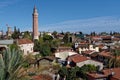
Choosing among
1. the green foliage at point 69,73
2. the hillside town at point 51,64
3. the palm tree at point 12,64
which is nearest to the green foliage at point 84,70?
the hillside town at point 51,64

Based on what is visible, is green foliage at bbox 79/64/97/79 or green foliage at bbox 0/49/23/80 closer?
green foliage at bbox 0/49/23/80

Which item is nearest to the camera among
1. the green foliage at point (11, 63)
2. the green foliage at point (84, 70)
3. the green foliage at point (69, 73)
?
the green foliage at point (11, 63)

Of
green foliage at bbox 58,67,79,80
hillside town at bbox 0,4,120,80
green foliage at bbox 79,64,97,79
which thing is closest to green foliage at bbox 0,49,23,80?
hillside town at bbox 0,4,120,80

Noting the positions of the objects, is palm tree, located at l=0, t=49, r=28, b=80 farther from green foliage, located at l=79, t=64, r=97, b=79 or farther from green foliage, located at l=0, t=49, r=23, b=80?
green foliage, located at l=79, t=64, r=97, b=79

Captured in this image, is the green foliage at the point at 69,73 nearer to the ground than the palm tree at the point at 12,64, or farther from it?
nearer to the ground

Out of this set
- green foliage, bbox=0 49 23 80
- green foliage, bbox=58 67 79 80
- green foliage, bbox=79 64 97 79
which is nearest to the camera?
green foliage, bbox=0 49 23 80

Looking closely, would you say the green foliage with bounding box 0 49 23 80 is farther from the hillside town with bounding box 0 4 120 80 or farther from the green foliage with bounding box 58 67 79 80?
the green foliage with bounding box 58 67 79 80

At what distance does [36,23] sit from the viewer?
72.2 m

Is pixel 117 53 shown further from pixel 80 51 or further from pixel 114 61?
pixel 80 51

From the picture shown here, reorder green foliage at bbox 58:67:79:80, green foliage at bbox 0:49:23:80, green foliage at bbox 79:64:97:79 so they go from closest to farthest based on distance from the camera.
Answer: green foliage at bbox 0:49:23:80 < green foliage at bbox 58:67:79:80 < green foliage at bbox 79:64:97:79

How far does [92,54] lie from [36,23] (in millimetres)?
Result: 23892

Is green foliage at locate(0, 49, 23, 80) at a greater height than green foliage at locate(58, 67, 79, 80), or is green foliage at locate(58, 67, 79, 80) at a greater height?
green foliage at locate(0, 49, 23, 80)

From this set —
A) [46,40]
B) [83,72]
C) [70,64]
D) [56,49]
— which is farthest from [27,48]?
[83,72]

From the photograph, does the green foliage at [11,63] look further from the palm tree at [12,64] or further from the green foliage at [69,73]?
the green foliage at [69,73]
